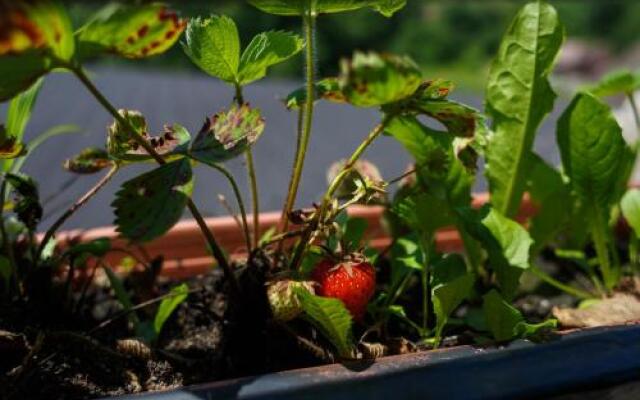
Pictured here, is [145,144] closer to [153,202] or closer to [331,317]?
[153,202]

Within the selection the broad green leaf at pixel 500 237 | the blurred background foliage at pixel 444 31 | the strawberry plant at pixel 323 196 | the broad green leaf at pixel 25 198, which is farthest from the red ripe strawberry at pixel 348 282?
the blurred background foliage at pixel 444 31

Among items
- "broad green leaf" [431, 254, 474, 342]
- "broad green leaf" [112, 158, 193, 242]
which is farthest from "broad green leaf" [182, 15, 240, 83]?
"broad green leaf" [431, 254, 474, 342]

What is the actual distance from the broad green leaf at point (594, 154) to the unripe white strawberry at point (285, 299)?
0.30 meters

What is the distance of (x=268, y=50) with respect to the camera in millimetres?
Result: 577

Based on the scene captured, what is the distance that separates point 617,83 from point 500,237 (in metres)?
0.22

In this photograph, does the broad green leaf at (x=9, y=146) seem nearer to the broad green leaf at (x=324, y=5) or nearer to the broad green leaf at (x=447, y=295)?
the broad green leaf at (x=324, y=5)

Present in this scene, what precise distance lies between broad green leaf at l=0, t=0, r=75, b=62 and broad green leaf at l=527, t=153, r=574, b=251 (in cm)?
49

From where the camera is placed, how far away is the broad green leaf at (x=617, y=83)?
2.45ft

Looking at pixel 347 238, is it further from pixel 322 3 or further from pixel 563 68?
pixel 563 68

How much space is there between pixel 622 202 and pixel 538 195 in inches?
3.3

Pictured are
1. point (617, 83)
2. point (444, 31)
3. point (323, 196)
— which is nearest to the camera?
point (323, 196)

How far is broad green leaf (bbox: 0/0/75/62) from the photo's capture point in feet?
1.32

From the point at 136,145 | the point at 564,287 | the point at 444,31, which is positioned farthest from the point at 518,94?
the point at 444,31

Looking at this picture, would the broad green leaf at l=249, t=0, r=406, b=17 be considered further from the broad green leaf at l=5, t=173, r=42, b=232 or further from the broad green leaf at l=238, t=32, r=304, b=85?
the broad green leaf at l=5, t=173, r=42, b=232
